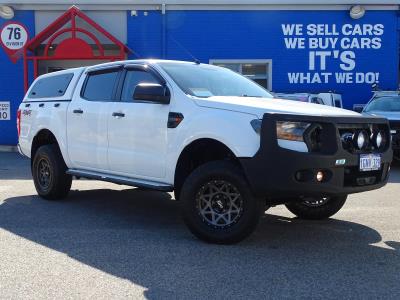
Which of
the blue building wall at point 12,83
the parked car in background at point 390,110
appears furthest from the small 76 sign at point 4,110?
the parked car in background at point 390,110

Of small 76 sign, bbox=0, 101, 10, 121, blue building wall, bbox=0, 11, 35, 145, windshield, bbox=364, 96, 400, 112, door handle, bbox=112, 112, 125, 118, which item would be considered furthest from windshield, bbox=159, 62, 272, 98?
small 76 sign, bbox=0, 101, 10, 121

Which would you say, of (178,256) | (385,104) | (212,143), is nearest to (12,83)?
(385,104)

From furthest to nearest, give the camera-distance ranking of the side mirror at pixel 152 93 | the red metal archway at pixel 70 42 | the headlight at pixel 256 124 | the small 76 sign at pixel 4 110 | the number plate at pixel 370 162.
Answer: the small 76 sign at pixel 4 110 < the red metal archway at pixel 70 42 < the side mirror at pixel 152 93 < the number plate at pixel 370 162 < the headlight at pixel 256 124

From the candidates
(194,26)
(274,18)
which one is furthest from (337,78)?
(194,26)

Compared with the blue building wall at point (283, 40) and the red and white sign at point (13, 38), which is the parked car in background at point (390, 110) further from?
the red and white sign at point (13, 38)

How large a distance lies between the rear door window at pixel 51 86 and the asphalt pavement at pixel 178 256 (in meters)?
1.62

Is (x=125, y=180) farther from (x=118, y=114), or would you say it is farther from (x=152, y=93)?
(x=152, y=93)

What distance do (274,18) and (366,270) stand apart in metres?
13.7

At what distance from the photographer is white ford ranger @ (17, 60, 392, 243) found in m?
4.74

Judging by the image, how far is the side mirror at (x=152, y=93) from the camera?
5.54 m

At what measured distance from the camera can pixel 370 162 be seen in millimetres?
5043

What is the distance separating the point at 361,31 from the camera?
56.1 feet

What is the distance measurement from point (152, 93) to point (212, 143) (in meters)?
0.84

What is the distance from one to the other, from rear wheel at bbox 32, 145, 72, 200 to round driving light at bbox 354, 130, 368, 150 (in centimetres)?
419
